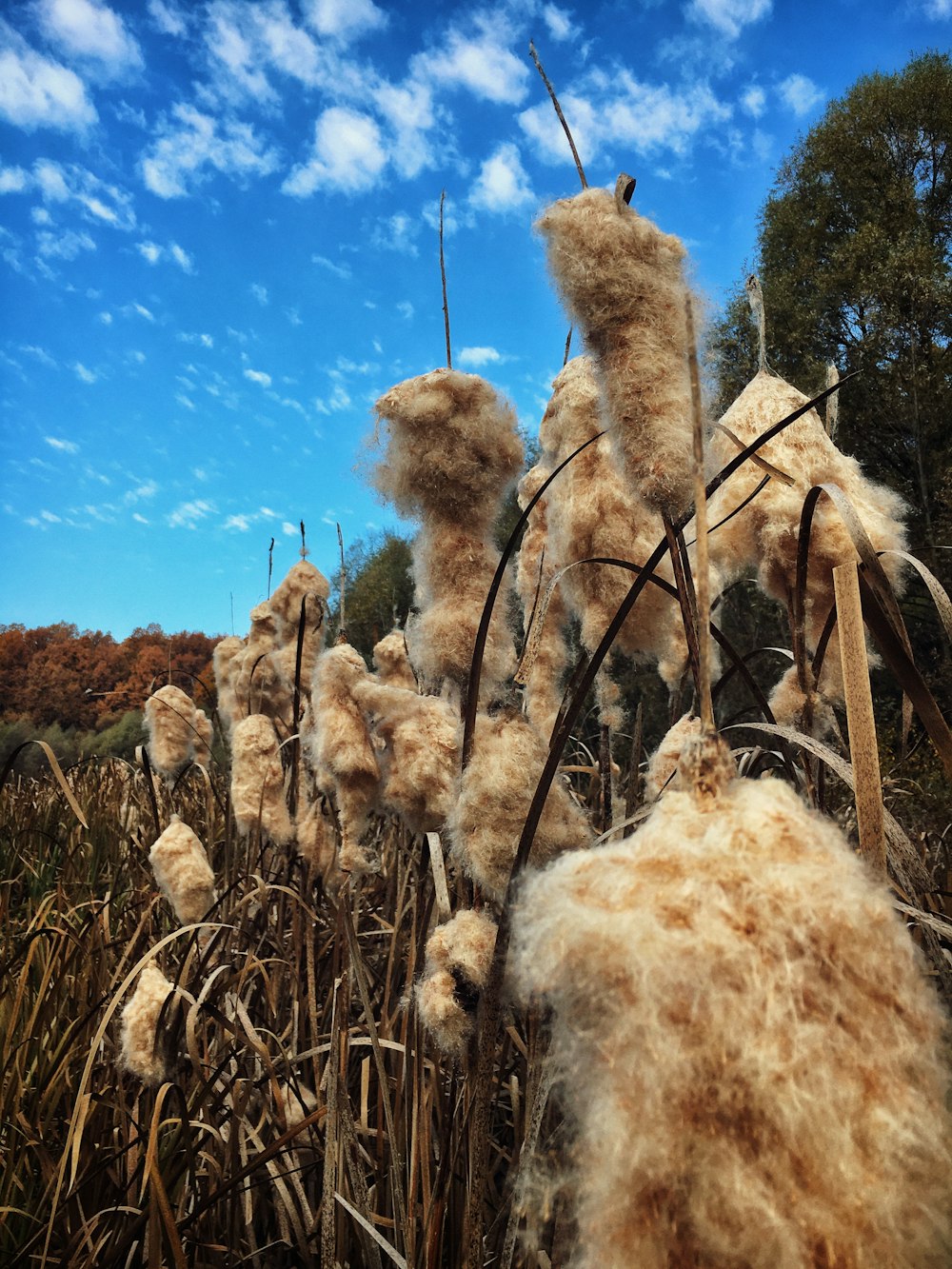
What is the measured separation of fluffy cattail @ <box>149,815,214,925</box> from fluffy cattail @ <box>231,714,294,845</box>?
405 mm

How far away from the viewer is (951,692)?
1220 centimetres

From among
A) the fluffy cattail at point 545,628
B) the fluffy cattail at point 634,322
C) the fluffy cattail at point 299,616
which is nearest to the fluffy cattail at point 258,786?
the fluffy cattail at point 299,616

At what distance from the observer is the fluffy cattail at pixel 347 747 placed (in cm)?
177

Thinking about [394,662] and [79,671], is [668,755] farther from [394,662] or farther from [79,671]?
[79,671]

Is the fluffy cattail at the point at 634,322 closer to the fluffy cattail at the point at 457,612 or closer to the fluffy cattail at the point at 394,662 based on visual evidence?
Result: the fluffy cattail at the point at 457,612

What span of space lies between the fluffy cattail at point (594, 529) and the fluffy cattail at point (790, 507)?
0.20m

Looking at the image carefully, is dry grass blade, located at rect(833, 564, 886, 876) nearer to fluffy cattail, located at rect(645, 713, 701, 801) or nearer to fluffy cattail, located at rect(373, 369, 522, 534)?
fluffy cattail, located at rect(645, 713, 701, 801)

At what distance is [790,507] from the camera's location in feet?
5.46

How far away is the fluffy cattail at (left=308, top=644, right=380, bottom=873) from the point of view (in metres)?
1.77

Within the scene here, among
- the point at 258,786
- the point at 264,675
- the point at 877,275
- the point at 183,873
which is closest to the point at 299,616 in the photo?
the point at 264,675

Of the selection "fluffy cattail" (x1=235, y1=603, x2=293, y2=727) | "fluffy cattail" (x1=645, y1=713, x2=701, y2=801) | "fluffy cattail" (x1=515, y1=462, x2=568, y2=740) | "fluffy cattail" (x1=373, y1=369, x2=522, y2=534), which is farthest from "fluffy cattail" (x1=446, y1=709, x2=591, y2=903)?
"fluffy cattail" (x1=235, y1=603, x2=293, y2=727)

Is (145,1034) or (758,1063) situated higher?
(758,1063)

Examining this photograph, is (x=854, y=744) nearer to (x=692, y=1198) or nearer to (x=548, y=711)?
(x=692, y=1198)

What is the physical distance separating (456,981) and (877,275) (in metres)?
20.0
